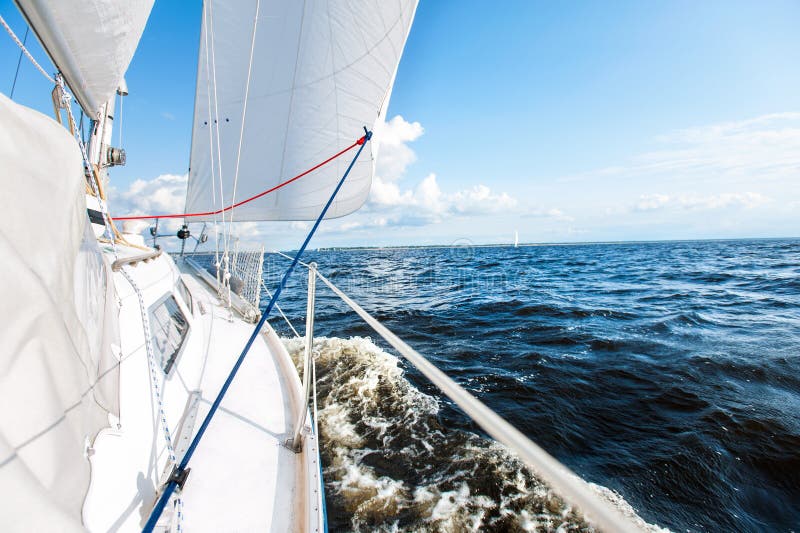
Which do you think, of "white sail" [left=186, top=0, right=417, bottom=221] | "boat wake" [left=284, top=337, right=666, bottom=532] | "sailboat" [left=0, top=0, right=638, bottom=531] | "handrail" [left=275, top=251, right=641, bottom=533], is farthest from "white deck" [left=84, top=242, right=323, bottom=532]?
"white sail" [left=186, top=0, right=417, bottom=221]

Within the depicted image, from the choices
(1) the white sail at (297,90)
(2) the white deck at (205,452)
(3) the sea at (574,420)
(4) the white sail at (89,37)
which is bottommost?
(3) the sea at (574,420)

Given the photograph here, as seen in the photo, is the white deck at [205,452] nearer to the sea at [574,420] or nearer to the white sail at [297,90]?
the sea at [574,420]

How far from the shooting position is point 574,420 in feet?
12.5

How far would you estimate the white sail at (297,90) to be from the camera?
4609 mm

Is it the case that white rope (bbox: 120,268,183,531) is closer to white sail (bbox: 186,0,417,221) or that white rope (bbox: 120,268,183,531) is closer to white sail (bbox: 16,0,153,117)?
white sail (bbox: 16,0,153,117)

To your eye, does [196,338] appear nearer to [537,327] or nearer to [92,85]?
[92,85]

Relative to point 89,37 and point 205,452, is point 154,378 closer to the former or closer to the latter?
point 205,452

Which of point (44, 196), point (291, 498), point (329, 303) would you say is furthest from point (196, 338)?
point (329, 303)

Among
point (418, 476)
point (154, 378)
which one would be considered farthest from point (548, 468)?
point (418, 476)

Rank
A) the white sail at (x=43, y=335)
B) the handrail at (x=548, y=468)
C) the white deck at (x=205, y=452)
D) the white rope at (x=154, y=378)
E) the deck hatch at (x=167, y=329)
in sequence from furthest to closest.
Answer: the deck hatch at (x=167, y=329) → the white rope at (x=154, y=378) → the white deck at (x=205, y=452) → the white sail at (x=43, y=335) → the handrail at (x=548, y=468)

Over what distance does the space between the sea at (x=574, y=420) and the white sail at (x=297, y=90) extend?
2.83 meters

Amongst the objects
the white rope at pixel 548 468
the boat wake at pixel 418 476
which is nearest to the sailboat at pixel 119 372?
the white rope at pixel 548 468

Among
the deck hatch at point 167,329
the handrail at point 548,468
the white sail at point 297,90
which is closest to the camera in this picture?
the handrail at point 548,468

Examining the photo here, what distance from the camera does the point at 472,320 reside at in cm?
820
